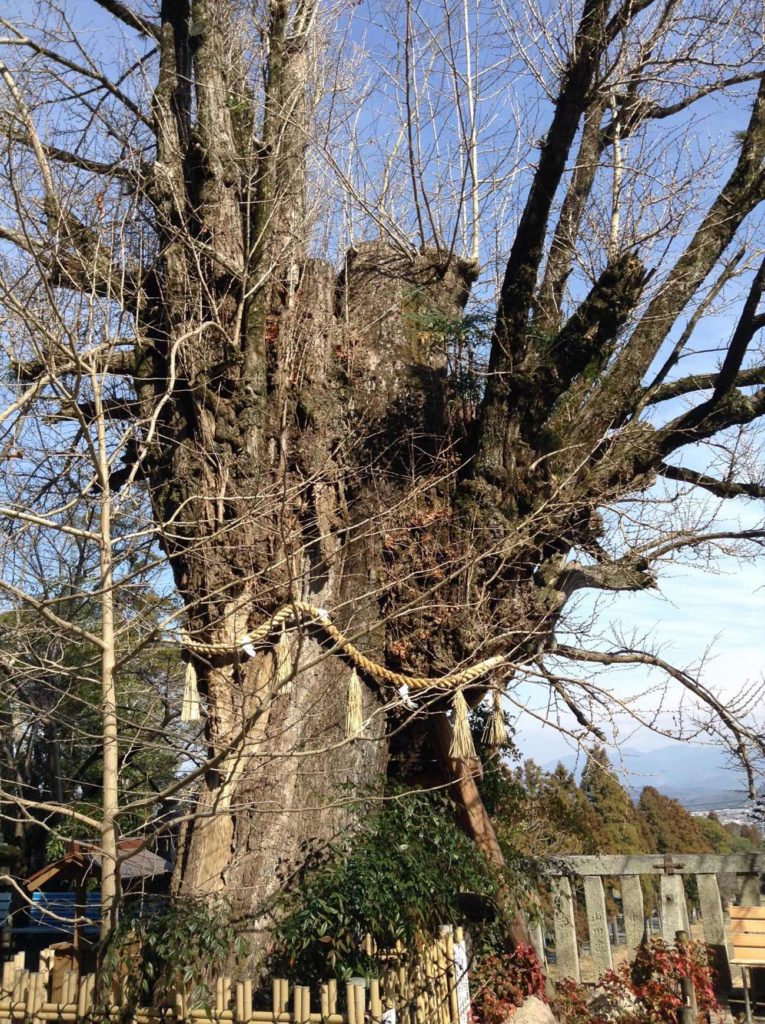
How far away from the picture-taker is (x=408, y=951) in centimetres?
431

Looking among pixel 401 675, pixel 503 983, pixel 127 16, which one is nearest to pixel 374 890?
pixel 401 675

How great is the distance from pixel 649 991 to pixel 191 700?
357 centimetres

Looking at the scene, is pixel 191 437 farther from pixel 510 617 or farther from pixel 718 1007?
pixel 718 1007

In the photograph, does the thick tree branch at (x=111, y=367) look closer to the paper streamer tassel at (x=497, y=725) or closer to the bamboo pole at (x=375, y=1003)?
the paper streamer tassel at (x=497, y=725)

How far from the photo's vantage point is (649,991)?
5.63 meters

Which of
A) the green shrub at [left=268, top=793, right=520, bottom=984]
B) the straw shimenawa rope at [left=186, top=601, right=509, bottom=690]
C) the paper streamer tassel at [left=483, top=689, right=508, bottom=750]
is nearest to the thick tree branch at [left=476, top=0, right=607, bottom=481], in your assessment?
the straw shimenawa rope at [left=186, top=601, right=509, bottom=690]

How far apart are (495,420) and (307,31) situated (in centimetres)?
431

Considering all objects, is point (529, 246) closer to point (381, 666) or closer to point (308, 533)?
point (308, 533)

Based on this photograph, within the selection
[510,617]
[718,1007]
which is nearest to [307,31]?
[510,617]

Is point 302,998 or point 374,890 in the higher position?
point 374,890

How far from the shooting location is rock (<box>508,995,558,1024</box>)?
5254 millimetres

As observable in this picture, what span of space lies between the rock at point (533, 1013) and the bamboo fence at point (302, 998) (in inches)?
28.9

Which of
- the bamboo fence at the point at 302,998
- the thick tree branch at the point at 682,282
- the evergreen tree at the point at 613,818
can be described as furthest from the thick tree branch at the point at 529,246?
the evergreen tree at the point at 613,818

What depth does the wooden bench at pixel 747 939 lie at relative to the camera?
5.76 metres
